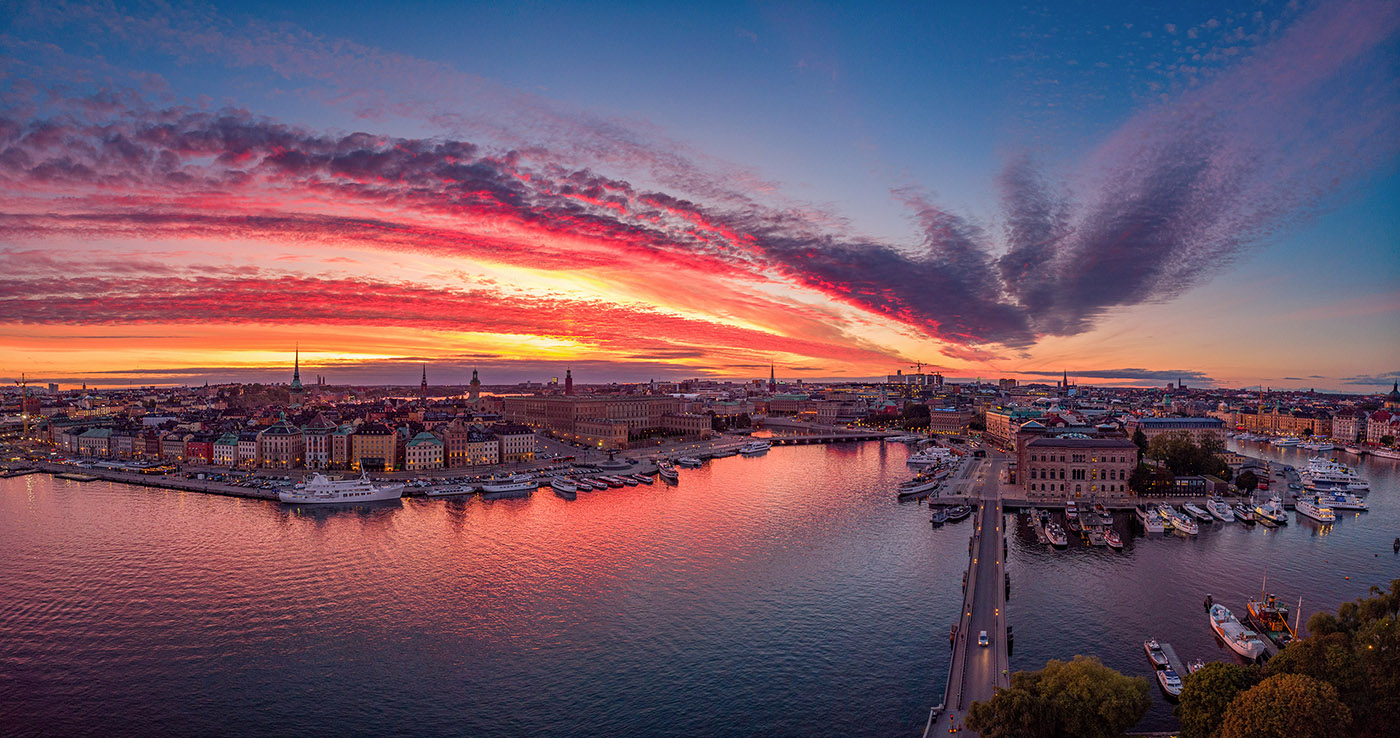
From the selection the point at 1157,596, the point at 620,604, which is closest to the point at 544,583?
the point at 620,604

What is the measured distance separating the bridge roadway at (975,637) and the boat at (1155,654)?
14.3 ft

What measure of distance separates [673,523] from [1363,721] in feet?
107

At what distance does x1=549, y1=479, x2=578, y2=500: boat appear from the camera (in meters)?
54.8

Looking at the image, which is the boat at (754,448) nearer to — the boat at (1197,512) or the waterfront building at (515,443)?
the waterfront building at (515,443)

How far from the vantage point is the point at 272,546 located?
1517 inches

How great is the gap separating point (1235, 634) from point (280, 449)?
2861 inches

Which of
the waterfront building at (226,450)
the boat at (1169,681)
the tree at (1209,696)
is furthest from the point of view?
the waterfront building at (226,450)

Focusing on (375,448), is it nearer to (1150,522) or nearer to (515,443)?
(515,443)

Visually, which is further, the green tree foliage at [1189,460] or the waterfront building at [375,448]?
the waterfront building at [375,448]

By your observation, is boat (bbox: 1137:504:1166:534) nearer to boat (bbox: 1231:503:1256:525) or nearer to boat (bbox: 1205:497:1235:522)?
boat (bbox: 1205:497:1235:522)

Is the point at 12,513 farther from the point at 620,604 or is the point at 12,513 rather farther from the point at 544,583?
the point at 620,604

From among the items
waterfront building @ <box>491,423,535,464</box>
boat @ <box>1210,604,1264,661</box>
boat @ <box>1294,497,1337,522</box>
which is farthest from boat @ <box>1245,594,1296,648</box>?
waterfront building @ <box>491,423,535,464</box>

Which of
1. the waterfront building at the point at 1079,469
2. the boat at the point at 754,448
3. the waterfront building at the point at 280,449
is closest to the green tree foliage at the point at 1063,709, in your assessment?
the waterfront building at the point at 1079,469

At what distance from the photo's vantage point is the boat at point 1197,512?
45459mm
